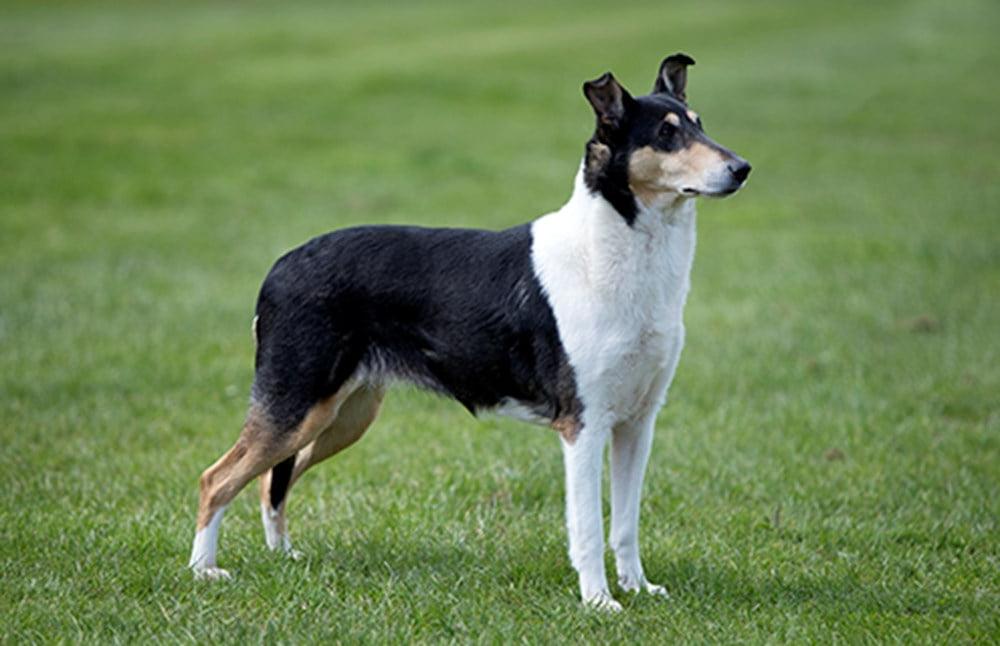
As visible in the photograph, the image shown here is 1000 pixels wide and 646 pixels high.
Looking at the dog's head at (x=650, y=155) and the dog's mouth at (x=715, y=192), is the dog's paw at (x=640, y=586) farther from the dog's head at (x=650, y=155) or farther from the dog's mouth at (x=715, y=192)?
the dog's mouth at (x=715, y=192)

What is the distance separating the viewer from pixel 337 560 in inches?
249

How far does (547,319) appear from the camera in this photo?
585 centimetres

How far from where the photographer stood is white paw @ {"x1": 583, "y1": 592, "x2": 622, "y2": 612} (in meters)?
5.67

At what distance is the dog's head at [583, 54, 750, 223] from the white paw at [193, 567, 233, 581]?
90.5 inches

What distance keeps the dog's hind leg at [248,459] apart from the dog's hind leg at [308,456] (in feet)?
0.98

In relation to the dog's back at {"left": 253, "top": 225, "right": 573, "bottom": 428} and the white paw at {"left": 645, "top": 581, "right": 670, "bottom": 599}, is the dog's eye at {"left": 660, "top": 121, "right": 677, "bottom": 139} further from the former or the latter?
the white paw at {"left": 645, "top": 581, "right": 670, "bottom": 599}

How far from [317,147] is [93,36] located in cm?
1521

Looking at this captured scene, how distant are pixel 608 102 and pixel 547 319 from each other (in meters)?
0.94

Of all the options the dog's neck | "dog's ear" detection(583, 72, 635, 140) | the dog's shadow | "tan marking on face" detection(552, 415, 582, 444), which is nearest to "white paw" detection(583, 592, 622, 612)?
the dog's shadow

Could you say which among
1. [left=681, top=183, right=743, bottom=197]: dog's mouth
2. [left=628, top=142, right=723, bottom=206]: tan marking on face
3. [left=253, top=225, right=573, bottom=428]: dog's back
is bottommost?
[left=253, top=225, right=573, bottom=428]: dog's back

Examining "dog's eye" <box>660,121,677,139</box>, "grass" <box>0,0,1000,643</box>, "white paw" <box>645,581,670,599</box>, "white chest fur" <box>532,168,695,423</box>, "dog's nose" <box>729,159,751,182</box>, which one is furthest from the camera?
"white paw" <box>645,581,670,599</box>

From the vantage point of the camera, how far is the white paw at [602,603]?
18.6 feet

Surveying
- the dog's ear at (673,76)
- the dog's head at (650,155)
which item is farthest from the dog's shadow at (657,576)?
the dog's ear at (673,76)

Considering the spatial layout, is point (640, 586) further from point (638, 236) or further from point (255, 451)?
point (255, 451)
